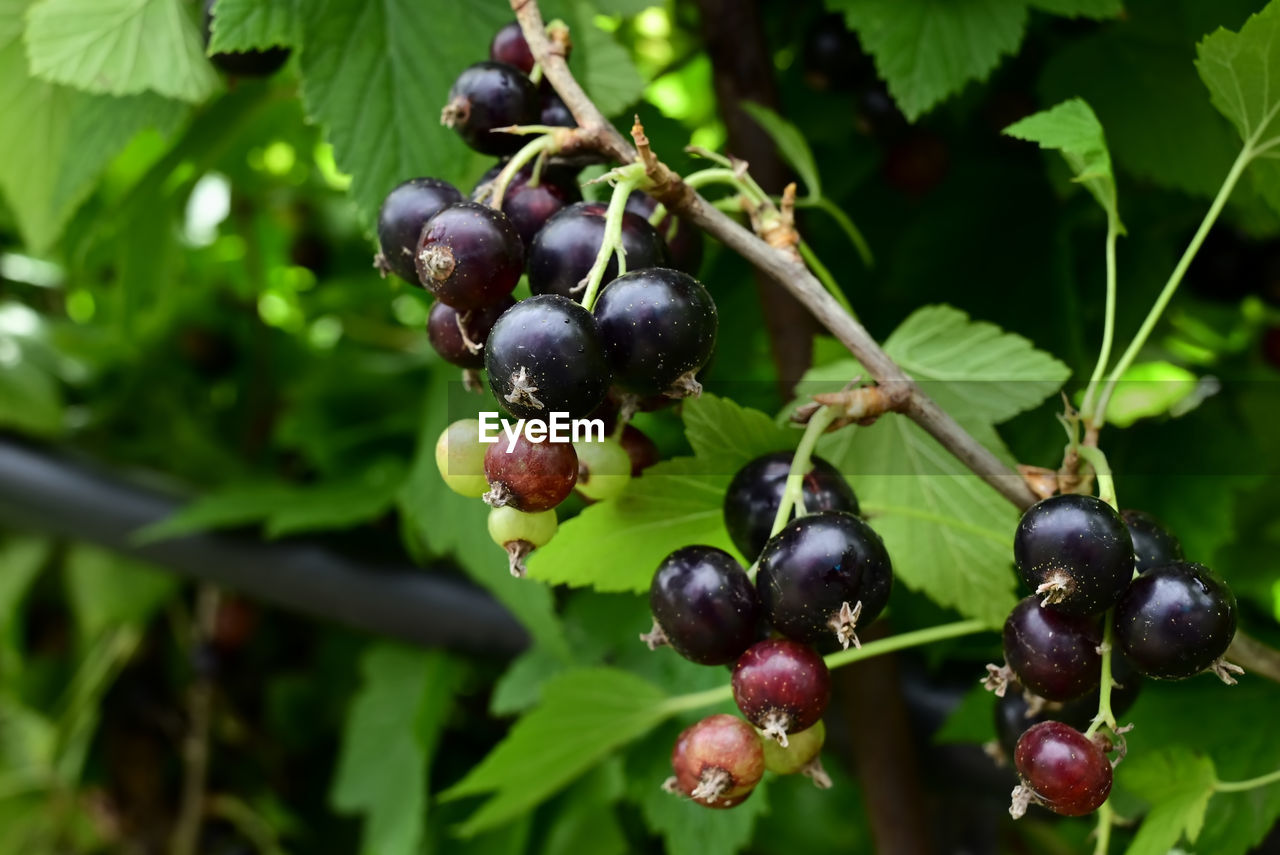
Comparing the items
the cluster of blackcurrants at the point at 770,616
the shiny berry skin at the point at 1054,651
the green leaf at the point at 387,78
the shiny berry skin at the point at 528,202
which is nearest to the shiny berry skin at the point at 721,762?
the cluster of blackcurrants at the point at 770,616

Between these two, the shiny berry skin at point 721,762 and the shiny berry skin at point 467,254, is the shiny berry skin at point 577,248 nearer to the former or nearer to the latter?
the shiny berry skin at point 467,254

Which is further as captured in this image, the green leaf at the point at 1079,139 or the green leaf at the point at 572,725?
the green leaf at the point at 572,725

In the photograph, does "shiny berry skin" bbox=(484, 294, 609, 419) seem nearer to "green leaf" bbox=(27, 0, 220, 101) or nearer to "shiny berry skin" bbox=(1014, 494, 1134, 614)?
"shiny berry skin" bbox=(1014, 494, 1134, 614)

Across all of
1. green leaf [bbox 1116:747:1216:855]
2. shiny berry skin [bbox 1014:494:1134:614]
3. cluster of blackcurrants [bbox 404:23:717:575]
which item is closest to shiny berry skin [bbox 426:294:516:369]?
cluster of blackcurrants [bbox 404:23:717:575]

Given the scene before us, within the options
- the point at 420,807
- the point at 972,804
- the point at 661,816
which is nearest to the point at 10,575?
the point at 420,807

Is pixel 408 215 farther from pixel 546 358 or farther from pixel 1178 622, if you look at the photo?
pixel 1178 622

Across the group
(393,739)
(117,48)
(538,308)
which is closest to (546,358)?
(538,308)
